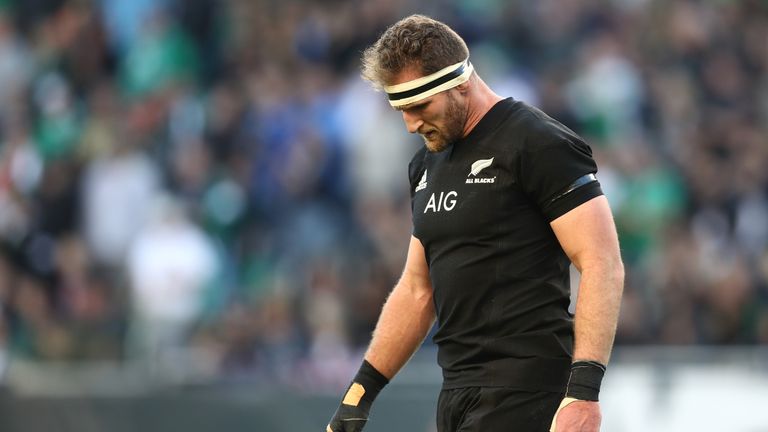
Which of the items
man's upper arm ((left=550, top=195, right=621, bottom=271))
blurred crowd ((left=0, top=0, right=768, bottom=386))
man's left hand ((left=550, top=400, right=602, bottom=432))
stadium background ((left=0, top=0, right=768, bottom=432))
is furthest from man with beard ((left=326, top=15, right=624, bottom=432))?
blurred crowd ((left=0, top=0, right=768, bottom=386))

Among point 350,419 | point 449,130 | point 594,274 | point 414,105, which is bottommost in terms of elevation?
point 350,419

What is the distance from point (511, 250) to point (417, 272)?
1.98ft

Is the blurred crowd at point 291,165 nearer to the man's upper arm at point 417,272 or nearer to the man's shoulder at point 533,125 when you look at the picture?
the man's upper arm at point 417,272

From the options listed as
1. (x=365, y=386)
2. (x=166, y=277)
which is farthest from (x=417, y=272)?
(x=166, y=277)

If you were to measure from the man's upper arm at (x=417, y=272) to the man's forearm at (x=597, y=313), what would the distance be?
2.84 ft

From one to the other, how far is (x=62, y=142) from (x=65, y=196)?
2.88 feet

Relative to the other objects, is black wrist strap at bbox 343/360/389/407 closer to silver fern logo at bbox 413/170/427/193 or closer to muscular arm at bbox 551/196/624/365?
silver fern logo at bbox 413/170/427/193

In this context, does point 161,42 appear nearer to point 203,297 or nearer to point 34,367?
point 203,297

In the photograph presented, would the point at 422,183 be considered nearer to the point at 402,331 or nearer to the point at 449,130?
the point at 449,130

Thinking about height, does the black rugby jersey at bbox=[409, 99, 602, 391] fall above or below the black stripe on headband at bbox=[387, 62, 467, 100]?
below

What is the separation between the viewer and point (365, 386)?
5.40 m

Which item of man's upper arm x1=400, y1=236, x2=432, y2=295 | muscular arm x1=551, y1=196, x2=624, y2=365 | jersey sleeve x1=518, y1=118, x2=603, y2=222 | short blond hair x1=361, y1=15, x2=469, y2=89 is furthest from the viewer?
man's upper arm x1=400, y1=236, x2=432, y2=295

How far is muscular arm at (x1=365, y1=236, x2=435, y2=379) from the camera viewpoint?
5402 millimetres

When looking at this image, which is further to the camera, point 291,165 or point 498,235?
point 291,165
